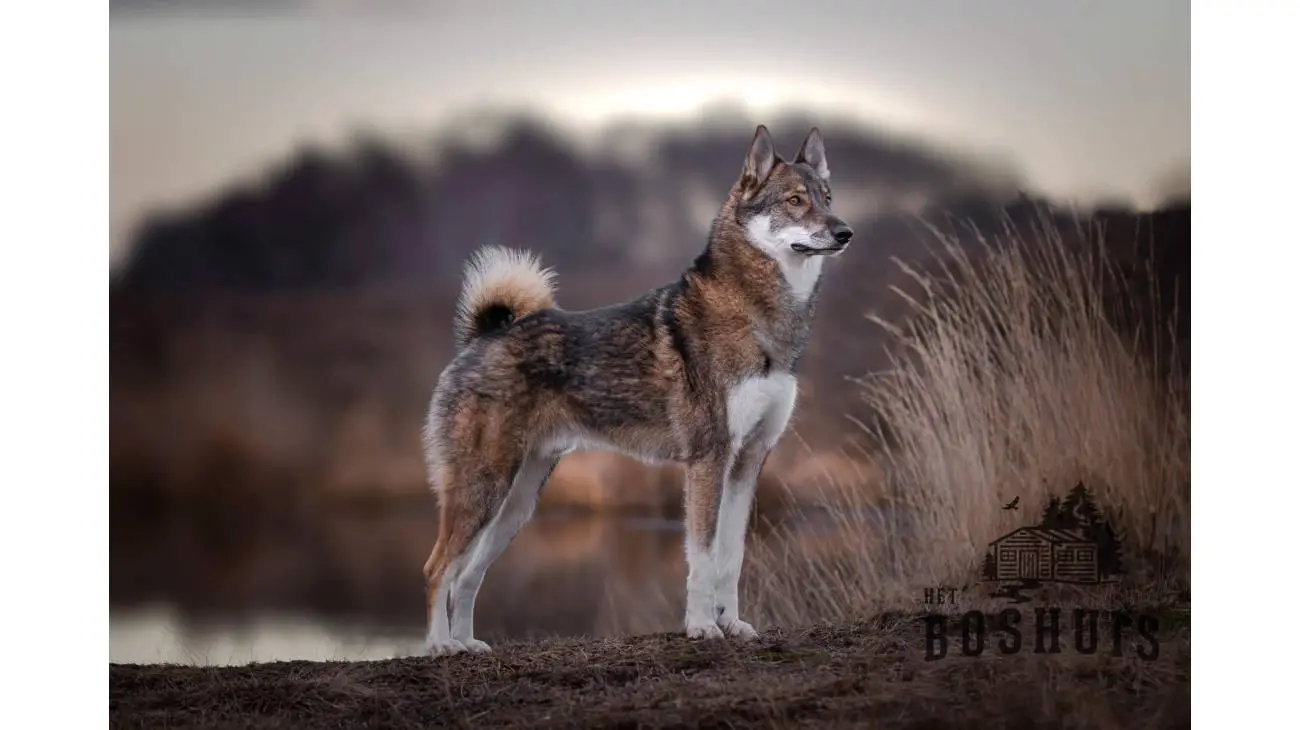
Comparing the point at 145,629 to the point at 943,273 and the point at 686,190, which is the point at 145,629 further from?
the point at 943,273

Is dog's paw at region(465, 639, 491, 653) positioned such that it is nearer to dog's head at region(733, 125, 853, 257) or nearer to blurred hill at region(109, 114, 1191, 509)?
blurred hill at region(109, 114, 1191, 509)

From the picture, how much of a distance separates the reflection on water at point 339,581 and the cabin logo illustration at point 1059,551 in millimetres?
1175

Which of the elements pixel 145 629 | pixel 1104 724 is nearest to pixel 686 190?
pixel 1104 724

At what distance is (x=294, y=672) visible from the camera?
5.60 metres

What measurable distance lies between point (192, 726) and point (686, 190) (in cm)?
330

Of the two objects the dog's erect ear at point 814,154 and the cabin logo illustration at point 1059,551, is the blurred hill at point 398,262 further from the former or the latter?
the cabin logo illustration at point 1059,551

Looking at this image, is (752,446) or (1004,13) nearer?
(752,446)

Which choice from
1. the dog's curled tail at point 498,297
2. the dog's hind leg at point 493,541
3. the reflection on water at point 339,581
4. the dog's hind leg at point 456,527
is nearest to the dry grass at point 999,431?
the reflection on water at point 339,581

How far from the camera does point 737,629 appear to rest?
216 inches

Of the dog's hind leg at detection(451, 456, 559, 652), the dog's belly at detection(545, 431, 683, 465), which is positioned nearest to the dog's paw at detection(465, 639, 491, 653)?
the dog's hind leg at detection(451, 456, 559, 652)

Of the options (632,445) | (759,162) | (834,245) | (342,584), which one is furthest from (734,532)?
(342,584)

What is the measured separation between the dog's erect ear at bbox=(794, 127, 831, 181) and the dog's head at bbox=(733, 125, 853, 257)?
1cm

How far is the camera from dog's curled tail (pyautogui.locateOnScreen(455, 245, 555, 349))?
221 inches

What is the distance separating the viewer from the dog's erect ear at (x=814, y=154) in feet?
18.3
